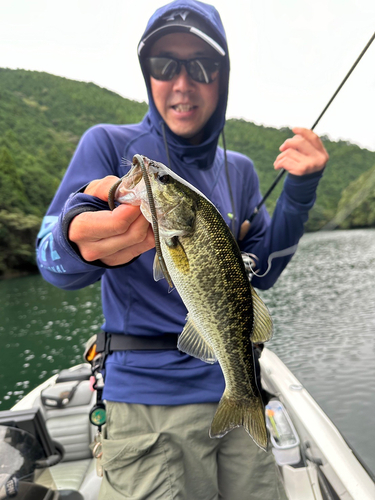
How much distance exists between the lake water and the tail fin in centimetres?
336

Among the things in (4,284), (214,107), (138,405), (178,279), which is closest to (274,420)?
(138,405)

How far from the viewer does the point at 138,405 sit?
1.86 metres

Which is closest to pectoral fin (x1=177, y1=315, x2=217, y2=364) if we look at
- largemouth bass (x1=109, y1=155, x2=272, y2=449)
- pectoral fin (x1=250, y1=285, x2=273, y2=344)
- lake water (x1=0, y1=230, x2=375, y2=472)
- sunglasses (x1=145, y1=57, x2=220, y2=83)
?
largemouth bass (x1=109, y1=155, x2=272, y2=449)

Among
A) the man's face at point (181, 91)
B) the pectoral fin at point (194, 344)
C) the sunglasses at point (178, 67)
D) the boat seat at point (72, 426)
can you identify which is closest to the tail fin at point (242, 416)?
the pectoral fin at point (194, 344)

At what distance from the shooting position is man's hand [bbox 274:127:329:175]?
2066 millimetres

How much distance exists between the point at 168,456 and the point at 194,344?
715 millimetres

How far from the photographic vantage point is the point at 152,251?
2.01 metres

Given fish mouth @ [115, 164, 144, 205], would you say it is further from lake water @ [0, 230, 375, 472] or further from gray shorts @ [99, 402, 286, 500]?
lake water @ [0, 230, 375, 472]

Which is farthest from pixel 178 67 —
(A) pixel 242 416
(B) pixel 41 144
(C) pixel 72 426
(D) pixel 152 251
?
(B) pixel 41 144

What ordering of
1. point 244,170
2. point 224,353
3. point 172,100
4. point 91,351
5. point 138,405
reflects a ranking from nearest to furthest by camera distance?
point 224,353 → point 138,405 → point 172,100 → point 244,170 → point 91,351

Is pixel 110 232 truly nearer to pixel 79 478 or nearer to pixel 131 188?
pixel 131 188

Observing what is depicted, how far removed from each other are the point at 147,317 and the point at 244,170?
140 cm

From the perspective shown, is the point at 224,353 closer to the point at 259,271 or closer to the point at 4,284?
the point at 259,271

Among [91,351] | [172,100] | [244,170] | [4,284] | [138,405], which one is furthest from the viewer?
[4,284]
